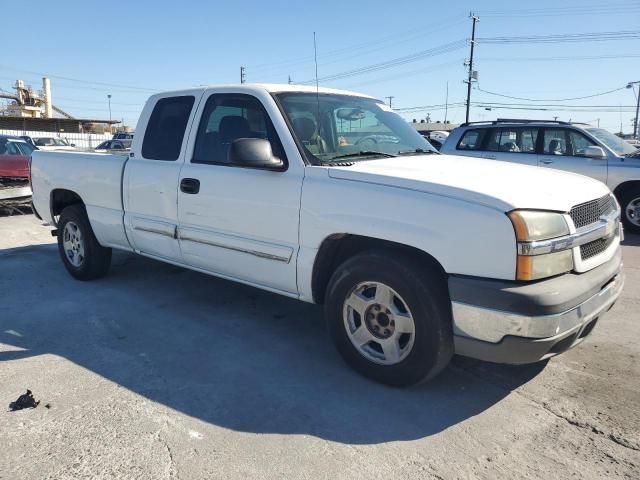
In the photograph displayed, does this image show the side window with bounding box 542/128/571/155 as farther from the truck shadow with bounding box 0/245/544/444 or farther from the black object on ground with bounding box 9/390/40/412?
the black object on ground with bounding box 9/390/40/412

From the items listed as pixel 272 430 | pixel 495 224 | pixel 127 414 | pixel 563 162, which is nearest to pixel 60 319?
pixel 127 414

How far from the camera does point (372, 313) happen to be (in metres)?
3.38

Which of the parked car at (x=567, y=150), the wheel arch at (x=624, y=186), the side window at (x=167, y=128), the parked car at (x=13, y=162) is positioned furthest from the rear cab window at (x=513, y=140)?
the parked car at (x=13, y=162)

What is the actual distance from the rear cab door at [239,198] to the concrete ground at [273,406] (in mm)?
620

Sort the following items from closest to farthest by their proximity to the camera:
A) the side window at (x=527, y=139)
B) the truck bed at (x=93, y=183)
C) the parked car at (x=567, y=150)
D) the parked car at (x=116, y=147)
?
the truck bed at (x=93, y=183)
the parked car at (x=116, y=147)
the parked car at (x=567, y=150)
the side window at (x=527, y=139)

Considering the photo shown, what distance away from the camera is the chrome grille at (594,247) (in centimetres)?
310

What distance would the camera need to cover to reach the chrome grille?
3.10m

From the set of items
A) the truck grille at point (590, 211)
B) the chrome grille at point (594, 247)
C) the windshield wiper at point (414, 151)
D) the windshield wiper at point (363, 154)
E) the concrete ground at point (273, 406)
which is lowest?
the concrete ground at point (273, 406)

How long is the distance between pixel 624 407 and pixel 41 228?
369 inches

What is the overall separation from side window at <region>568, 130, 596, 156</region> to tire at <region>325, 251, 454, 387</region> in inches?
293

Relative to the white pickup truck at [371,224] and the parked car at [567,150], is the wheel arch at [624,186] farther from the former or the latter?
the white pickup truck at [371,224]

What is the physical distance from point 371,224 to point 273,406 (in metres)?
1.25

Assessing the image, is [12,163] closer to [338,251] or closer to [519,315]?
[338,251]

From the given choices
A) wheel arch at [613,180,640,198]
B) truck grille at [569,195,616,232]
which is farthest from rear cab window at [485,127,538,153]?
truck grille at [569,195,616,232]
